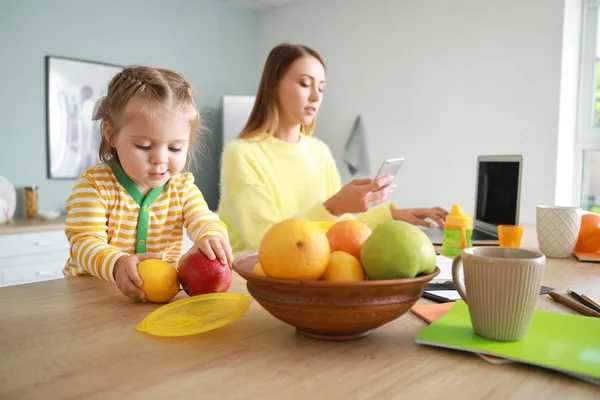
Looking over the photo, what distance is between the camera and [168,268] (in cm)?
88

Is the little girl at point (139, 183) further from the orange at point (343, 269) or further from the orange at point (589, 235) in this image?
the orange at point (589, 235)

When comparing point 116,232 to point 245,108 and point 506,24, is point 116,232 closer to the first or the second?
point 506,24

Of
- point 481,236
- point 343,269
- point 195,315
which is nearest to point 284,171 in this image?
point 481,236

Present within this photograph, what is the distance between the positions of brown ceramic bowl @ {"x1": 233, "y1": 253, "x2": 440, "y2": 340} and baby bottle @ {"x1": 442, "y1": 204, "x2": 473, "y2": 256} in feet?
2.45

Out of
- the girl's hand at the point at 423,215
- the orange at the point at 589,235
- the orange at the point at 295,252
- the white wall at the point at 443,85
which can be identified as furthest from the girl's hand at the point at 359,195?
the white wall at the point at 443,85

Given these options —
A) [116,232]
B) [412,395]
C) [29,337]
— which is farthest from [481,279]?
[116,232]

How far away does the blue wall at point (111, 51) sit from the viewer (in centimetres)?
321

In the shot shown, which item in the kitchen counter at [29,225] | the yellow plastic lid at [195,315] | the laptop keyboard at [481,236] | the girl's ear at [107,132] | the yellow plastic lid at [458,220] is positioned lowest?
the kitchen counter at [29,225]

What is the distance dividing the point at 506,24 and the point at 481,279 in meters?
2.90

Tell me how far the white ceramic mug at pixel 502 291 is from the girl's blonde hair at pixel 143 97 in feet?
2.36

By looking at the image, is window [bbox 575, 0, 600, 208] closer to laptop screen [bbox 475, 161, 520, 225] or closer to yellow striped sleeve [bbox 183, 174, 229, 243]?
laptop screen [bbox 475, 161, 520, 225]

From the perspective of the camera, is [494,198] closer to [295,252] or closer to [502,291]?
[502,291]

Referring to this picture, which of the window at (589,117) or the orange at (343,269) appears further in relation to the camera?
the window at (589,117)

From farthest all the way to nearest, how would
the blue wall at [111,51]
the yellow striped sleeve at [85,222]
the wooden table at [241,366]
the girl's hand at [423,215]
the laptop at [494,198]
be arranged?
the blue wall at [111,51]
the girl's hand at [423,215]
the laptop at [494,198]
the yellow striped sleeve at [85,222]
the wooden table at [241,366]
